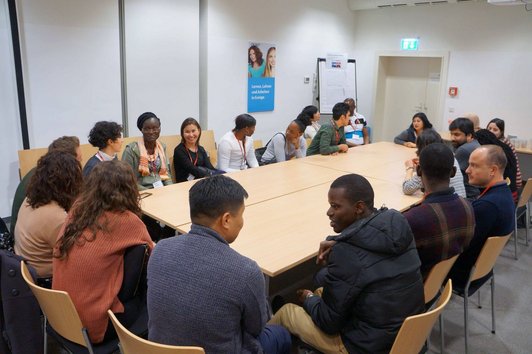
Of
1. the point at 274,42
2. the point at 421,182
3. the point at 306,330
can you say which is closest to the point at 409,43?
the point at 274,42

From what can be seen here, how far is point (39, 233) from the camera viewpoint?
2.12 metres

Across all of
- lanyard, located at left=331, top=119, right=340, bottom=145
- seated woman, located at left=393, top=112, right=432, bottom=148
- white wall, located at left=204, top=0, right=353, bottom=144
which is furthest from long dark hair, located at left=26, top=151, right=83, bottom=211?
seated woman, located at left=393, top=112, right=432, bottom=148

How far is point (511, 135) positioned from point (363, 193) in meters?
6.08

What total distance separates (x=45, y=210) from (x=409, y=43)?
23.6 feet

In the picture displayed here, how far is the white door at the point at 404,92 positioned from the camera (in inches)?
309

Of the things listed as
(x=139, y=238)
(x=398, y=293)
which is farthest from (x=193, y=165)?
(x=398, y=293)

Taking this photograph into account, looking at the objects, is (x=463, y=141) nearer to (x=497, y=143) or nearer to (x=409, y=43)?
(x=497, y=143)

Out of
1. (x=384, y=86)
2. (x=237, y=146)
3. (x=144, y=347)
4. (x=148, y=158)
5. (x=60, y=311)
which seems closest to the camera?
(x=144, y=347)

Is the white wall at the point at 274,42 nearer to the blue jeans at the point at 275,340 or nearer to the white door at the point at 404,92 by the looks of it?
the white door at the point at 404,92

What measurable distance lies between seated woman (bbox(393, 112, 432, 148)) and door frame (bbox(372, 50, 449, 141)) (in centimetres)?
230

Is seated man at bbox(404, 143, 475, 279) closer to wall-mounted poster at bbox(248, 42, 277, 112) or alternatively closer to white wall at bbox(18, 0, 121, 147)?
white wall at bbox(18, 0, 121, 147)

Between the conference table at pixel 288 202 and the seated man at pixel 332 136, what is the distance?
4.1 inches

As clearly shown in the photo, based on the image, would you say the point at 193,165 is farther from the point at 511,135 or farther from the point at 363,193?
the point at 511,135

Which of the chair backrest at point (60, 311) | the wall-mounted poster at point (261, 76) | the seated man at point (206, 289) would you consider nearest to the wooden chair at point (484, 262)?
the seated man at point (206, 289)
